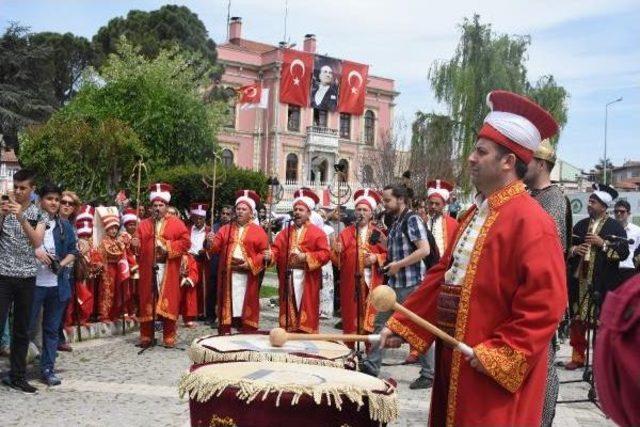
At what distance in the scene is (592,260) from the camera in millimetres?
9133

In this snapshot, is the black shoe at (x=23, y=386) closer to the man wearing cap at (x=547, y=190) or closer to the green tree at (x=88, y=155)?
the man wearing cap at (x=547, y=190)

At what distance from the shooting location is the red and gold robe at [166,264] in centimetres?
990

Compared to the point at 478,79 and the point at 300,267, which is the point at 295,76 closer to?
the point at 478,79

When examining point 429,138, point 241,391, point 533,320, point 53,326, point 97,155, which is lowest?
point 53,326

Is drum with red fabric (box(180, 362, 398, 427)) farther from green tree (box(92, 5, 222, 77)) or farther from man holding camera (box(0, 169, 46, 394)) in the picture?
green tree (box(92, 5, 222, 77))

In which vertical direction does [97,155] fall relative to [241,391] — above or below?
above

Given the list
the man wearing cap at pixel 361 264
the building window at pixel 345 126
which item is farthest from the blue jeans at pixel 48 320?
the building window at pixel 345 126

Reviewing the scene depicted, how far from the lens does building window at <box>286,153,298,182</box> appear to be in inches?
2317

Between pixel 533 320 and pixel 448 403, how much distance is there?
1.92 ft

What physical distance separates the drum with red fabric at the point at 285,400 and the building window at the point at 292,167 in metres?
55.1

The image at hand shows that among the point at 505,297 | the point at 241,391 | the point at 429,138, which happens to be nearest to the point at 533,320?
the point at 505,297

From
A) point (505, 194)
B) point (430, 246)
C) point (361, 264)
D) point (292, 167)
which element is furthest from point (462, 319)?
point (292, 167)

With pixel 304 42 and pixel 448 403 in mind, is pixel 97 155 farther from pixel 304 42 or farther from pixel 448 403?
pixel 304 42

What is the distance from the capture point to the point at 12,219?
6.97 meters
